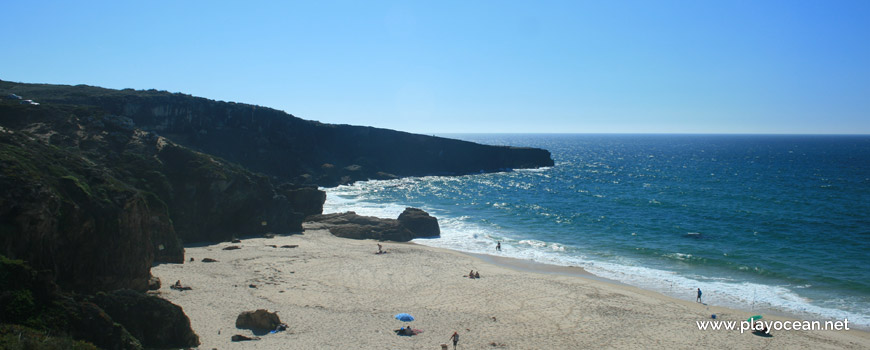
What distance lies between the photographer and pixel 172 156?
38188 mm

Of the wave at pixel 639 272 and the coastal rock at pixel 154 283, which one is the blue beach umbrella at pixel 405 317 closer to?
the coastal rock at pixel 154 283

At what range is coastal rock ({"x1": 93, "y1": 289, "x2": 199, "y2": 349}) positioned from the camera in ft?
55.6

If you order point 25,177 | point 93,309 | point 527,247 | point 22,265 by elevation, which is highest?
point 25,177

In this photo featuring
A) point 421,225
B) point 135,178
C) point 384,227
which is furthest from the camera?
point 421,225

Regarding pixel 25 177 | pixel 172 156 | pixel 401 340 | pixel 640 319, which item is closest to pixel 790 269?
pixel 640 319

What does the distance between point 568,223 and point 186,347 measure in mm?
37612

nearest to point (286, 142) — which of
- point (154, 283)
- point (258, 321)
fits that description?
point (154, 283)

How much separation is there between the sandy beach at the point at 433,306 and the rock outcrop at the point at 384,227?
805 cm

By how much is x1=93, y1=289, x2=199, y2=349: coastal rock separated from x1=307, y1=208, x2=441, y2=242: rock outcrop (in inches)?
985

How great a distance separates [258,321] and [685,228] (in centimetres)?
3825

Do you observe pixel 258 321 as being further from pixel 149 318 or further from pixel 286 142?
pixel 286 142

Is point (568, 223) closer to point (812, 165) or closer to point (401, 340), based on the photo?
point (401, 340)

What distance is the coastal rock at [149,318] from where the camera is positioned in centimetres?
1695

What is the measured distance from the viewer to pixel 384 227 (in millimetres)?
44531
